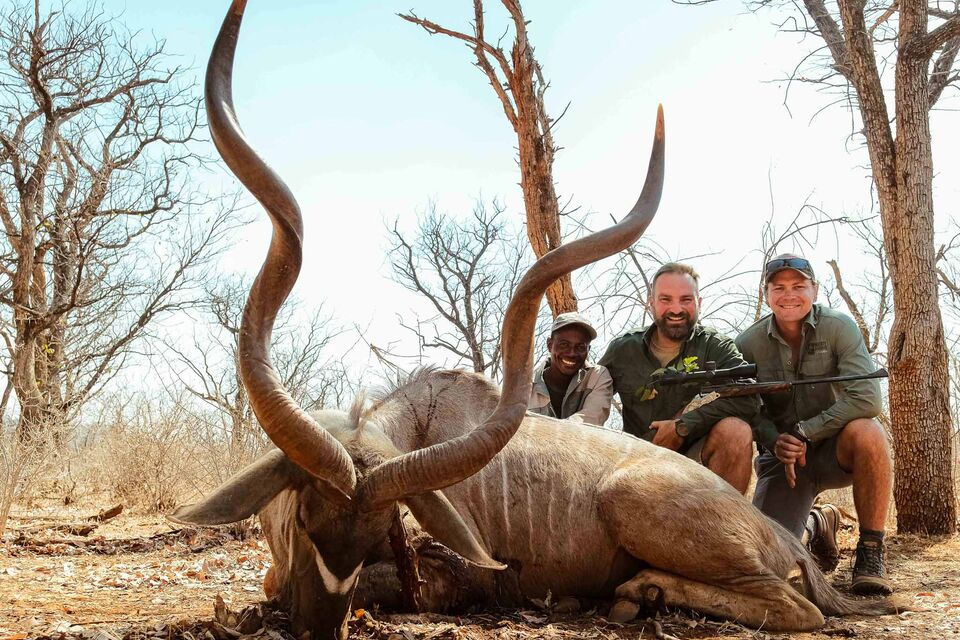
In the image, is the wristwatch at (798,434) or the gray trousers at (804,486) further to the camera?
the gray trousers at (804,486)

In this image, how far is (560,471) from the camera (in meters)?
4.40

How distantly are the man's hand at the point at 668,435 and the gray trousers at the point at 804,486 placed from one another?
85cm

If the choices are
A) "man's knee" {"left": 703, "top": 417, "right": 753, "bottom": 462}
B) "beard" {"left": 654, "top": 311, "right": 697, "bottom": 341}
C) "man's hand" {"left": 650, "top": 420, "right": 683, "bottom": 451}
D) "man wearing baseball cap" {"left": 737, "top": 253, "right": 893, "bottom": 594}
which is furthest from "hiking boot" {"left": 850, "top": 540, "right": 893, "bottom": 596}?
"beard" {"left": 654, "top": 311, "right": 697, "bottom": 341}

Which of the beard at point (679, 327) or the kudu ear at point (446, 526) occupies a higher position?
the beard at point (679, 327)

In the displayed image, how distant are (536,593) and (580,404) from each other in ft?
6.39

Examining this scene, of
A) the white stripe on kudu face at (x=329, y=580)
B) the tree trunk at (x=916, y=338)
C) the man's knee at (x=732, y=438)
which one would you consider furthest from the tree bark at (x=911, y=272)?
the white stripe on kudu face at (x=329, y=580)

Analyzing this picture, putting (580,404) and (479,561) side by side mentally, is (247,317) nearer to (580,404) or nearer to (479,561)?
(479,561)

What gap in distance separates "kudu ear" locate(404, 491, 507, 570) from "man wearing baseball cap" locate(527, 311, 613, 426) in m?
2.52

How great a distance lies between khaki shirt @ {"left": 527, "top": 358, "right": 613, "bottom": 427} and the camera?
19.4ft

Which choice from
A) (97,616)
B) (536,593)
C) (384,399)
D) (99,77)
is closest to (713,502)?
(536,593)

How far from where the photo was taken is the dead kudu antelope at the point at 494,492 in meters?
3.16

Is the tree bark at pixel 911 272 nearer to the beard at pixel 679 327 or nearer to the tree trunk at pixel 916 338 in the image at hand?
the tree trunk at pixel 916 338

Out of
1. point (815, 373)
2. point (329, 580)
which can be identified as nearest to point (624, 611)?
point (329, 580)

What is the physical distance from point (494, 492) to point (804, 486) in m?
2.61
